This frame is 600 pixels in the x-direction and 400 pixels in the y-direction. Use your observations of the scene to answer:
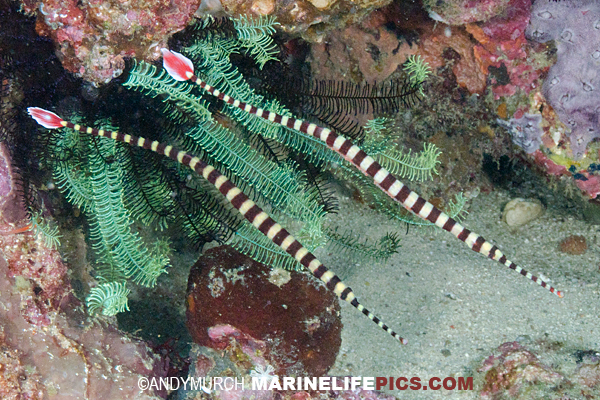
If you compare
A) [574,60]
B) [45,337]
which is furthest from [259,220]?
[574,60]

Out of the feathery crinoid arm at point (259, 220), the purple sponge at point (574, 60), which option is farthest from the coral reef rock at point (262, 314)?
the purple sponge at point (574, 60)

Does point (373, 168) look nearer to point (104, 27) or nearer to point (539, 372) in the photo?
point (539, 372)

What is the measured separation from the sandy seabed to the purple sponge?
144 centimetres

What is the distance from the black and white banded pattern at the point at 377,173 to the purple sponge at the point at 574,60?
1.58 metres

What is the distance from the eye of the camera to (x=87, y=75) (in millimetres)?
3252

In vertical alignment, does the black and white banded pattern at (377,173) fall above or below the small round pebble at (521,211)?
below

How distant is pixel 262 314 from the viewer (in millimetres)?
3715

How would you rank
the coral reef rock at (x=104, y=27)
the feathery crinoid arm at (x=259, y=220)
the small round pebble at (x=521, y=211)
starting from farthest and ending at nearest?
the small round pebble at (x=521, y=211) → the feathery crinoid arm at (x=259, y=220) → the coral reef rock at (x=104, y=27)

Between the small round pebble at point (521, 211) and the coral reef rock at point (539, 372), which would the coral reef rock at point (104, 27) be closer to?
the coral reef rock at point (539, 372)

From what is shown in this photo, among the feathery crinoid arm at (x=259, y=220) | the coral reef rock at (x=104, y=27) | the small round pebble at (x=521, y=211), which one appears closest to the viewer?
the coral reef rock at (x=104, y=27)

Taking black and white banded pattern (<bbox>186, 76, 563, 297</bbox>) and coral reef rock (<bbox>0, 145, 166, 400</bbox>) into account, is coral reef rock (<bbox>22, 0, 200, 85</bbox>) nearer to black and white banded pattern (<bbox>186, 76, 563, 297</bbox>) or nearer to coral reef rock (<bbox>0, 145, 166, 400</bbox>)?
black and white banded pattern (<bbox>186, 76, 563, 297</bbox>)

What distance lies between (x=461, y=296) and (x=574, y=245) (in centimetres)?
173

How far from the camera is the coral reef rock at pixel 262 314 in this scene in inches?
146

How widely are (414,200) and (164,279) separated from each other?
9.82 feet
